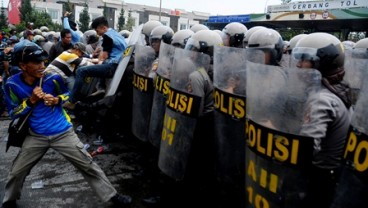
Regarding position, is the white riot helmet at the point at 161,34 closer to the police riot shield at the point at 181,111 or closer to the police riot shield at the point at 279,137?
the police riot shield at the point at 181,111

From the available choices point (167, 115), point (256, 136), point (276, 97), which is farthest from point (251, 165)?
point (167, 115)

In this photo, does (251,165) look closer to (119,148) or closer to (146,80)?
(146,80)

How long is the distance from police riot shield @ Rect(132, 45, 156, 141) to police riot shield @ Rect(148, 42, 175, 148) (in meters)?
0.45

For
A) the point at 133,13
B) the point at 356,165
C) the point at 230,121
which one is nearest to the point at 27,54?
the point at 230,121

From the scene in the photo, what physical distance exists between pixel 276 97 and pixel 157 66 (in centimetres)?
240

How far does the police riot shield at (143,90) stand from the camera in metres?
4.50

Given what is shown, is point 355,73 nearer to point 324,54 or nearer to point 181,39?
point 324,54

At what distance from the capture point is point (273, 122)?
87.6 inches

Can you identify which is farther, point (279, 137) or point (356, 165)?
point (279, 137)

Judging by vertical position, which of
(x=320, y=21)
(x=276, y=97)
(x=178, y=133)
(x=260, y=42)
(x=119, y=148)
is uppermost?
(x=320, y=21)

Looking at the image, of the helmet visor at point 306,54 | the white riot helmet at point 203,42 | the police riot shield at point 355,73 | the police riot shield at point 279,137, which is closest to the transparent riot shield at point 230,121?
the helmet visor at point 306,54

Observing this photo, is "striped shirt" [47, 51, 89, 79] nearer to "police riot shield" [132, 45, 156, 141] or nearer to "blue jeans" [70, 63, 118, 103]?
"blue jeans" [70, 63, 118, 103]

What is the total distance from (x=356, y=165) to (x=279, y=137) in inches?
20.1

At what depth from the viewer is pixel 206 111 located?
345 centimetres
